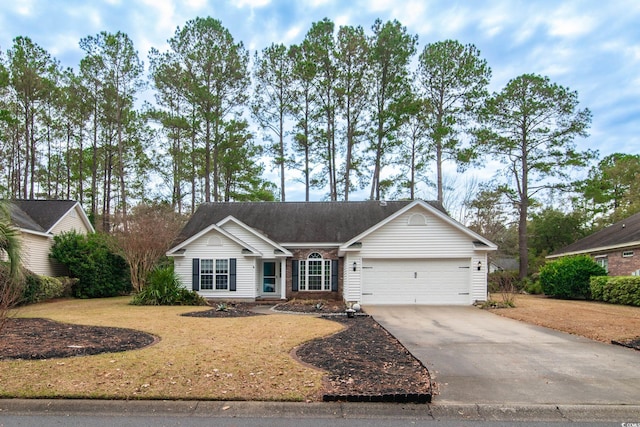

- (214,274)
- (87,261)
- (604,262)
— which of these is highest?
(87,261)

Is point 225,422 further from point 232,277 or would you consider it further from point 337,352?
point 232,277

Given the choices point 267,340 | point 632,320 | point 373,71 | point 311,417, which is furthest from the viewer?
point 373,71

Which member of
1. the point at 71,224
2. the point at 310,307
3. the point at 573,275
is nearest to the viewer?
the point at 310,307

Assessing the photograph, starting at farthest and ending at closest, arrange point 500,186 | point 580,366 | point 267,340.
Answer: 1. point 500,186
2. point 267,340
3. point 580,366

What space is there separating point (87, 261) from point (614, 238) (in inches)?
1109

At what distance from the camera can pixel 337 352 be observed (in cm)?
777

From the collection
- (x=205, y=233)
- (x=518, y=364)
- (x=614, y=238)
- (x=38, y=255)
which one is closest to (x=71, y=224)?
(x=38, y=255)

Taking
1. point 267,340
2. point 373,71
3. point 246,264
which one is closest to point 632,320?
point 267,340

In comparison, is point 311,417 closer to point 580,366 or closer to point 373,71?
point 580,366

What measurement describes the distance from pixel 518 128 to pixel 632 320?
63.9 ft

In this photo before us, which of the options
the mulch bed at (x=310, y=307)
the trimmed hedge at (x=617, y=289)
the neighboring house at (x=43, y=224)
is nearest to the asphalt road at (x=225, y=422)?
the mulch bed at (x=310, y=307)

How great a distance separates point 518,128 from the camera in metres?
29.2

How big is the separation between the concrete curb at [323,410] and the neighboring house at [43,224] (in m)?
17.0

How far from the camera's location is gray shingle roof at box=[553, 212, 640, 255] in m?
21.4
